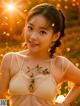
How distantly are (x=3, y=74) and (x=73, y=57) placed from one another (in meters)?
5.48

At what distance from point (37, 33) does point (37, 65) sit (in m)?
0.27

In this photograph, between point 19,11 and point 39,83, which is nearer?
point 39,83

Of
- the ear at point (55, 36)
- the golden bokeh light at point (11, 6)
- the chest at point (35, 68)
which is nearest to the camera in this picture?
the chest at point (35, 68)

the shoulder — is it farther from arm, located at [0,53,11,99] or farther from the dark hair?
Answer: arm, located at [0,53,11,99]

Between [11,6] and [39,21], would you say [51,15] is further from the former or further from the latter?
[11,6]

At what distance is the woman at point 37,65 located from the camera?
362 cm

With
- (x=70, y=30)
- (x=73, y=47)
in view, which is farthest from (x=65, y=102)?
(x=70, y=30)

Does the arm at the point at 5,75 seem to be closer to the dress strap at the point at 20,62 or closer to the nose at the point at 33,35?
the dress strap at the point at 20,62

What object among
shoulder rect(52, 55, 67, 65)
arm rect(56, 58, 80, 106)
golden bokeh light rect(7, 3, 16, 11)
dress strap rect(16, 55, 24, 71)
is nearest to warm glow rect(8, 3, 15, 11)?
golden bokeh light rect(7, 3, 16, 11)

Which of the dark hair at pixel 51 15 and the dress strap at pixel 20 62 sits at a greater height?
the dark hair at pixel 51 15

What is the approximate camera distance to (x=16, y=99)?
3.63 metres

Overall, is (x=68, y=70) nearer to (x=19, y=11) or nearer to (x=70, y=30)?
(x=19, y=11)

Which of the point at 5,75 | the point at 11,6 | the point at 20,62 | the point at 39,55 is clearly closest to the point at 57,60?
the point at 39,55

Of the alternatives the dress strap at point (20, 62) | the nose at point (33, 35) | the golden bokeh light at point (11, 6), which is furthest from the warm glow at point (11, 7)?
the nose at point (33, 35)
